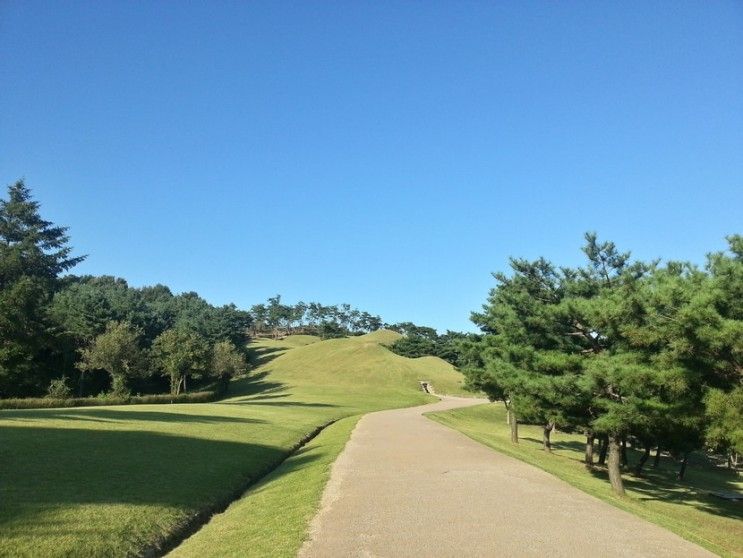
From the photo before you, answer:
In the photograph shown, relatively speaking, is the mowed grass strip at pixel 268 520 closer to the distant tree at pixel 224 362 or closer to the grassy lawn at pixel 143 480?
the grassy lawn at pixel 143 480

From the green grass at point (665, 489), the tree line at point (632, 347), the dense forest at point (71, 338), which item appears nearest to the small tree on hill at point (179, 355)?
the dense forest at point (71, 338)

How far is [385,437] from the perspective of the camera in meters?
27.1

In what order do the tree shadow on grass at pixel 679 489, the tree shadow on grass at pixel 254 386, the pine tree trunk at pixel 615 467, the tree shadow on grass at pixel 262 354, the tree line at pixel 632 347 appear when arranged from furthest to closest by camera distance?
the tree shadow on grass at pixel 262 354 → the tree shadow on grass at pixel 254 386 → the tree shadow on grass at pixel 679 489 → the pine tree trunk at pixel 615 467 → the tree line at pixel 632 347

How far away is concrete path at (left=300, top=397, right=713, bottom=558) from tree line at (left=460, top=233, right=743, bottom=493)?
403 centimetres

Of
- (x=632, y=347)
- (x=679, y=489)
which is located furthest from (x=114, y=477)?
(x=679, y=489)

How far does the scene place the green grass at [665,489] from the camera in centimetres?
1474

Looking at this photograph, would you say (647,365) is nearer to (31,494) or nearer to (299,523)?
(299,523)

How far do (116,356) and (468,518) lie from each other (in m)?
68.0

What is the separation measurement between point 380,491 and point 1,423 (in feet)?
65.9

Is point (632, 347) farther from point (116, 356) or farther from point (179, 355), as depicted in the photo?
point (116, 356)

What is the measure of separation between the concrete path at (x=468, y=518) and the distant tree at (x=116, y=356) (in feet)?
194

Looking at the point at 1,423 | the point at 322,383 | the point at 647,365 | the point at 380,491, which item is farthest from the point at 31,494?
the point at 322,383

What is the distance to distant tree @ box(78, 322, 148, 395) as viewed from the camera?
67812 millimetres

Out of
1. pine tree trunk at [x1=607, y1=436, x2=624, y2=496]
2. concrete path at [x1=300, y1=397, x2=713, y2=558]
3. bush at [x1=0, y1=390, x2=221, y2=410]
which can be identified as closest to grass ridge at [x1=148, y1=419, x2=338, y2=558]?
concrete path at [x1=300, y1=397, x2=713, y2=558]
